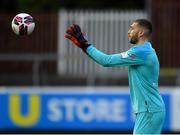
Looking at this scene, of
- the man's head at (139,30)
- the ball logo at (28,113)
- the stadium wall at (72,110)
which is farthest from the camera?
the ball logo at (28,113)

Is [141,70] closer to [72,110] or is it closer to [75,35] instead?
[75,35]

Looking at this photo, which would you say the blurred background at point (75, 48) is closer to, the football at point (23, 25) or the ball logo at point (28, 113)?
the ball logo at point (28, 113)

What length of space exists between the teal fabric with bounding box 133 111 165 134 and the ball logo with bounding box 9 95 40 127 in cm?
745

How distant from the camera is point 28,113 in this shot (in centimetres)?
1562

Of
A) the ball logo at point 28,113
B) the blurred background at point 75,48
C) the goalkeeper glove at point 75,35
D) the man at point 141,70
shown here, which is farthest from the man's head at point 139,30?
the blurred background at point 75,48

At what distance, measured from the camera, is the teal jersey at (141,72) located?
831 cm

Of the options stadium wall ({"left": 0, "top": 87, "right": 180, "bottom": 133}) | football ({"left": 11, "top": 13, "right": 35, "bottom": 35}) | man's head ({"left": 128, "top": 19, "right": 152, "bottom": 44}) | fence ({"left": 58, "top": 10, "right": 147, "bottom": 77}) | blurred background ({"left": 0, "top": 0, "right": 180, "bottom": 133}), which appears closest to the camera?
man's head ({"left": 128, "top": 19, "right": 152, "bottom": 44})

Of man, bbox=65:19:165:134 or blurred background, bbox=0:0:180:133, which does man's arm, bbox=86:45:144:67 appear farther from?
blurred background, bbox=0:0:180:133

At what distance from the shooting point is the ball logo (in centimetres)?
1560

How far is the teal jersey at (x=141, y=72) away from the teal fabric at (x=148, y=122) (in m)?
0.05

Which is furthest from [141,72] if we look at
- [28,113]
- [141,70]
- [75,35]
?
[28,113]

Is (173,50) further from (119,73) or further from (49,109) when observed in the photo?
(49,109)

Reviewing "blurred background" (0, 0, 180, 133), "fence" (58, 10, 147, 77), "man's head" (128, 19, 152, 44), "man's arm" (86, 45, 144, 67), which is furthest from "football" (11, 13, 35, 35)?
"fence" (58, 10, 147, 77)

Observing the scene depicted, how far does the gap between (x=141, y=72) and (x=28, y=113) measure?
750 centimetres
